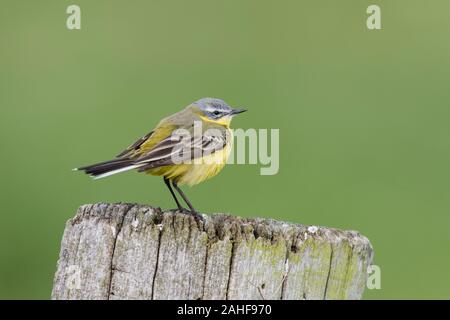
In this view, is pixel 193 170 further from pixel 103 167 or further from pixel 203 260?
pixel 203 260

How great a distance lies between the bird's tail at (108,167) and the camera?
22.5ft

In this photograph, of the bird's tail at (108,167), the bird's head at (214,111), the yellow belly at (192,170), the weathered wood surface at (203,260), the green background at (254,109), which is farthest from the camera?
the green background at (254,109)

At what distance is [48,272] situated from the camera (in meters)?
12.2

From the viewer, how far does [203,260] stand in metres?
5.60

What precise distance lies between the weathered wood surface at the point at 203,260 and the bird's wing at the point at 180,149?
1640mm

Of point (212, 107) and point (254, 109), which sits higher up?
point (212, 107)

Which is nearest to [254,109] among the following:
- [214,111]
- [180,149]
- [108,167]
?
[214,111]

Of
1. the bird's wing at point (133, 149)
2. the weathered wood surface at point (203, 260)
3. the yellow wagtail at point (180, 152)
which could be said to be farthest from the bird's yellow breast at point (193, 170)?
the weathered wood surface at point (203, 260)

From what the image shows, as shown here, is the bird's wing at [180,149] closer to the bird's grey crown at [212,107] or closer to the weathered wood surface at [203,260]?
the bird's grey crown at [212,107]

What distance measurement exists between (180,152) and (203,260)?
219cm

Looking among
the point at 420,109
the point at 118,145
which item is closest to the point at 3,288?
the point at 118,145

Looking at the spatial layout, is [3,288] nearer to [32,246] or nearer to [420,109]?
[32,246]

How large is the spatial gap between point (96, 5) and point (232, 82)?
4.42m

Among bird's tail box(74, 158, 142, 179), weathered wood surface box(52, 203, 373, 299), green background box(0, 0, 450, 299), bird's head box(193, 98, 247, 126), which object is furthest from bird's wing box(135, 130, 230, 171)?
green background box(0, 0, 450, 299)
